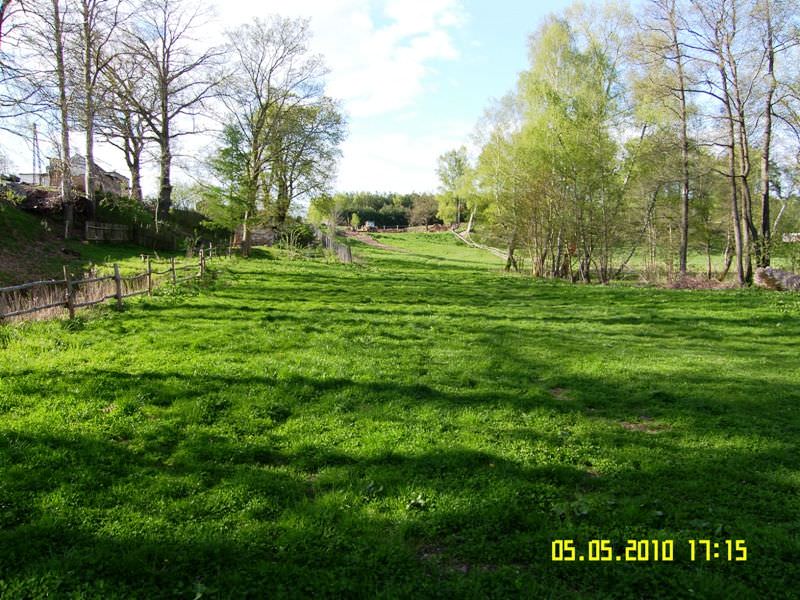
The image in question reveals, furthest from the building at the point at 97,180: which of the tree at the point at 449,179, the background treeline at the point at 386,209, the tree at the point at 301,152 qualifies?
the tree at the point at 449,179

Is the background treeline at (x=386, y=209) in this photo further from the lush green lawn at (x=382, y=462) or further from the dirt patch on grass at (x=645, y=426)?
the dirt patch on grass at (x=645, y=426)

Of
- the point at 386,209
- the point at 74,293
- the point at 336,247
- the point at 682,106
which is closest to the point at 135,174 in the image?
the point at 336,247

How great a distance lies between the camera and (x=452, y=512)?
13.1 ft

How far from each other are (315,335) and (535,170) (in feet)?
54.6

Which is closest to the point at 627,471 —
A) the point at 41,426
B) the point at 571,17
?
the point at 41,426

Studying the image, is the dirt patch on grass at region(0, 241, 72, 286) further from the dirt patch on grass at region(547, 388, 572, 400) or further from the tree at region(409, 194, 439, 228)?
the tree at region(409, 194, 439, 228)

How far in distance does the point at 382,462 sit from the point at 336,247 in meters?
30.7

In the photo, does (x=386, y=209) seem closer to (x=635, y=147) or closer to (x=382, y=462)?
(x=635, y=147)

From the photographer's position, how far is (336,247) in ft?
114

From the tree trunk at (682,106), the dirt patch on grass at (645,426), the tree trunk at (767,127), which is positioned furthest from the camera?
the tree trunk at (682,106)

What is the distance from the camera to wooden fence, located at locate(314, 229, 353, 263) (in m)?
30.0
